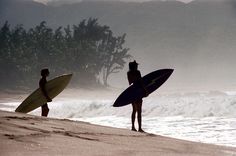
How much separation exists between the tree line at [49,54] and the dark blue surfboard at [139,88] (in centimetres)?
4463

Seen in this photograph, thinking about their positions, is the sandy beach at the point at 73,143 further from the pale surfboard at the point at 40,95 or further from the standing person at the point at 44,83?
the pale surfboard at the point at 40,95

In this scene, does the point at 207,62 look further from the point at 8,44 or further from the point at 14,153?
the point at 14,153

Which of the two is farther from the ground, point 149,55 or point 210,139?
point 149,55

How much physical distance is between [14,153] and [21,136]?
891mm

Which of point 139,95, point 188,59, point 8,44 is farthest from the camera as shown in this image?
point 188,59

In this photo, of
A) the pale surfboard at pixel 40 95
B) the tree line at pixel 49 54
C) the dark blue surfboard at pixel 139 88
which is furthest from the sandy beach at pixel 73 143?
the tree line at pixel 49 54

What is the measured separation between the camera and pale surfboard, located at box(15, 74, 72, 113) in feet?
33.2

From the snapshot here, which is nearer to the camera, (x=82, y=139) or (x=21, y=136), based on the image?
(x=21, y=136)

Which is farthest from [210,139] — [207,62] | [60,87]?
[207,62]

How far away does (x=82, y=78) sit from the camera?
60.4 meters

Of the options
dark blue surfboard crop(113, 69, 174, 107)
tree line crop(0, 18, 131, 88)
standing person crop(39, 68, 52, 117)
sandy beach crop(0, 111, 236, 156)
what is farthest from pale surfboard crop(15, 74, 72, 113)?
tree line crop(0, 18, 131, 88)

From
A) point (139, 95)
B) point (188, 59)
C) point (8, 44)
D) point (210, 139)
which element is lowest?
point (210, 139)

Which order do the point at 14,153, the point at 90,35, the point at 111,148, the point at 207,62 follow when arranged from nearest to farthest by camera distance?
the point at 14,153 → the point at 111,148 → the point at 90,35 → the point at 207,62

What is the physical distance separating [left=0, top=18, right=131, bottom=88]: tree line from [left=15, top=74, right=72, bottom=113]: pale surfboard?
4269cm
